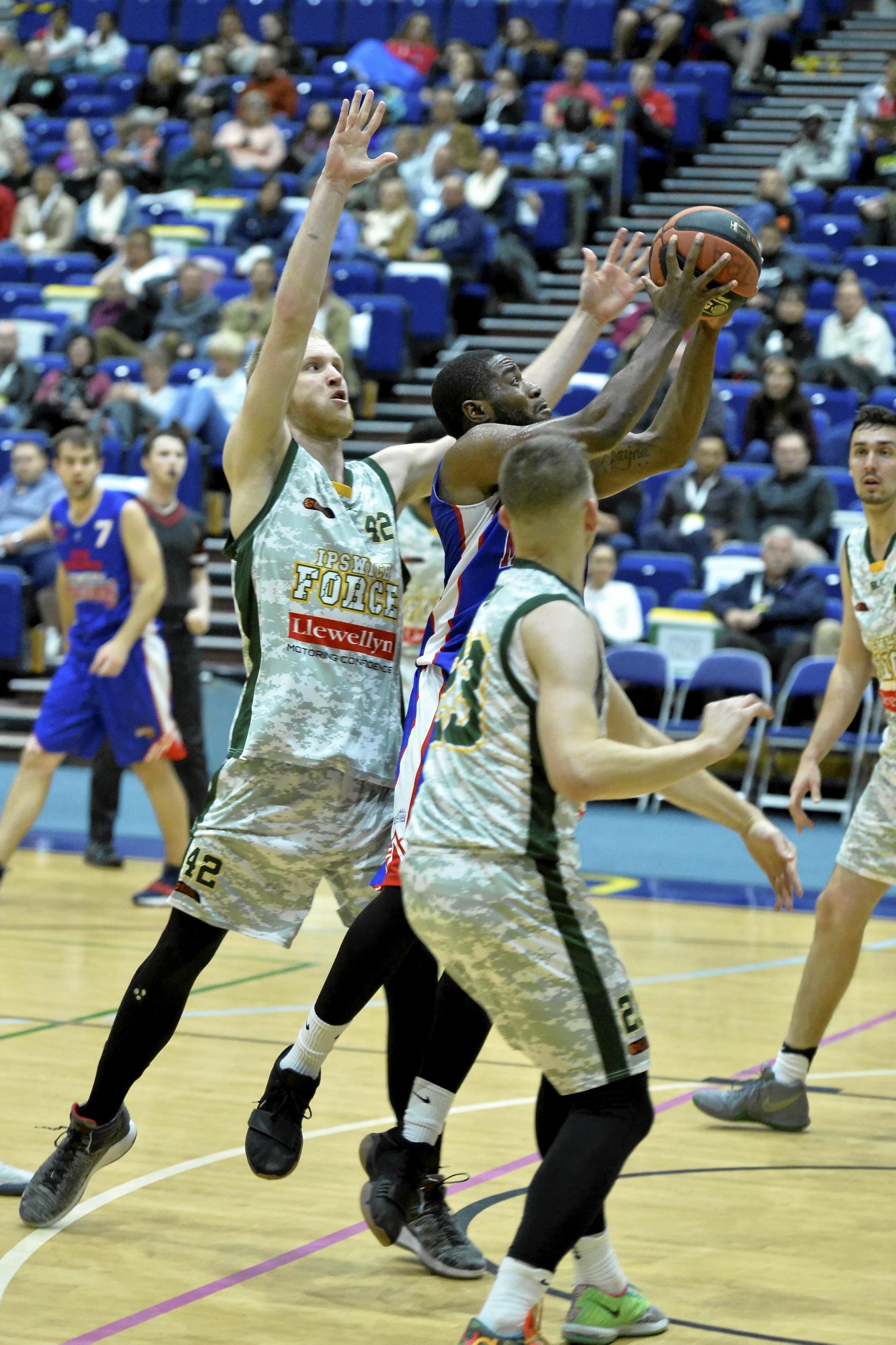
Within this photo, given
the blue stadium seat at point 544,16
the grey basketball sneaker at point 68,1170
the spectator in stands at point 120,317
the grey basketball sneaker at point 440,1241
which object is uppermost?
the blue stadium seat at point 544,16

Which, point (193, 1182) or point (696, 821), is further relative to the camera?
point (696, 821)

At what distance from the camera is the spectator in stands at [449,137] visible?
1523 centimetres

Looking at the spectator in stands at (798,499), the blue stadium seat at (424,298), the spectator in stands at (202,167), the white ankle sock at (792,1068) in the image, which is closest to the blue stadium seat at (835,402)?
the spectator in stands at (798,499)

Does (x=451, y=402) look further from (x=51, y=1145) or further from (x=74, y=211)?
(x=74, y=211)

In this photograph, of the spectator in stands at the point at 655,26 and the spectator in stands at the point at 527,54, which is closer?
the spectator in stands at the point at 655,26

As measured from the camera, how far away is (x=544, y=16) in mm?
17141

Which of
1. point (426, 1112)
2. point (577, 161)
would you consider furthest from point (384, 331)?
point (426, 1112)

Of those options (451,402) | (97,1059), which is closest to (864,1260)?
(451,402)

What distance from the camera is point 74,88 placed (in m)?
19.0

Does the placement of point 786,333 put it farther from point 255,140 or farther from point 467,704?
point 467,704

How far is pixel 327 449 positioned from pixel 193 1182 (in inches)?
69.5

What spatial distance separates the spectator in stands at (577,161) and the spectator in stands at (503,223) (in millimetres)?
463

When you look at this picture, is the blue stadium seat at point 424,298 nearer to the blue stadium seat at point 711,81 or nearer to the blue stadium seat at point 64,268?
the blue stadium seat at point 64,268

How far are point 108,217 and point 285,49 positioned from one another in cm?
294
